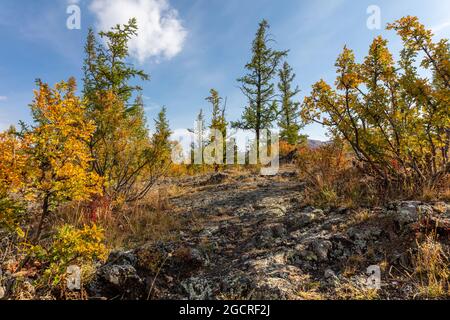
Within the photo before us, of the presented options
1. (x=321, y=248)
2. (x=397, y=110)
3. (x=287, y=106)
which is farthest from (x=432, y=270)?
(x=287, y=106)

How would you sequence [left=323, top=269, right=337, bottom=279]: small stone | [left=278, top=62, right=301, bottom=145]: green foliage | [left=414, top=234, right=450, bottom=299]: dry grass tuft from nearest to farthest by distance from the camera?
[left=414, top=234, right=450, bottom=299]: dry grass tuft, [left=323, top=269, right=337, bottom=279]: small stone, [left=278, top=62, right=301, bottom=145]: green foliage

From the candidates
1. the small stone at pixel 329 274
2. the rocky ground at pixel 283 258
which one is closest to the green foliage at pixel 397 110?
the rocky ground at pixel 283 258

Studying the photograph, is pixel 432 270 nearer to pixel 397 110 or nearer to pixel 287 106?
pixel 397 110

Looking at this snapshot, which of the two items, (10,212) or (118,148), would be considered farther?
(118,148)

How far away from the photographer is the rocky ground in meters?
3.10

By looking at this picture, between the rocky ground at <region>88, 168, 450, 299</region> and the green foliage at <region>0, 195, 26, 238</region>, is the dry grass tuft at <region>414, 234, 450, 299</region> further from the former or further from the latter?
the green foliage at <region>0, 195, 26, 238</region>

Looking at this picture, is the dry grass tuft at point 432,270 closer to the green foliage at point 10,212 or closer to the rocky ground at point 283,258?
the rocky ground at point 283,258

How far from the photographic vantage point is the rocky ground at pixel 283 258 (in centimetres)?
310

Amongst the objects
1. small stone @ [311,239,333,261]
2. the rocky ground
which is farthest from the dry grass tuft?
small stone @ [311,239,333,261]

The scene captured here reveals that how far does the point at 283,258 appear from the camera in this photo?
3.74m

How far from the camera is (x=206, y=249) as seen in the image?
4309 mm

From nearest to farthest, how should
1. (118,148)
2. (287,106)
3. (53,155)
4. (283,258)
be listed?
(53,155)
(283,258)
(118,148)
(287,106)

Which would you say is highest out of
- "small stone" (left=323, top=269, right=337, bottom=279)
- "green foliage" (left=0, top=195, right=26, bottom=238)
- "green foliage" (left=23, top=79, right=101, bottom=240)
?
"green foliage" (left=23, top=79, right=101, bottom=240)

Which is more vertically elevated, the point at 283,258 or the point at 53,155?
the point at 53,155
